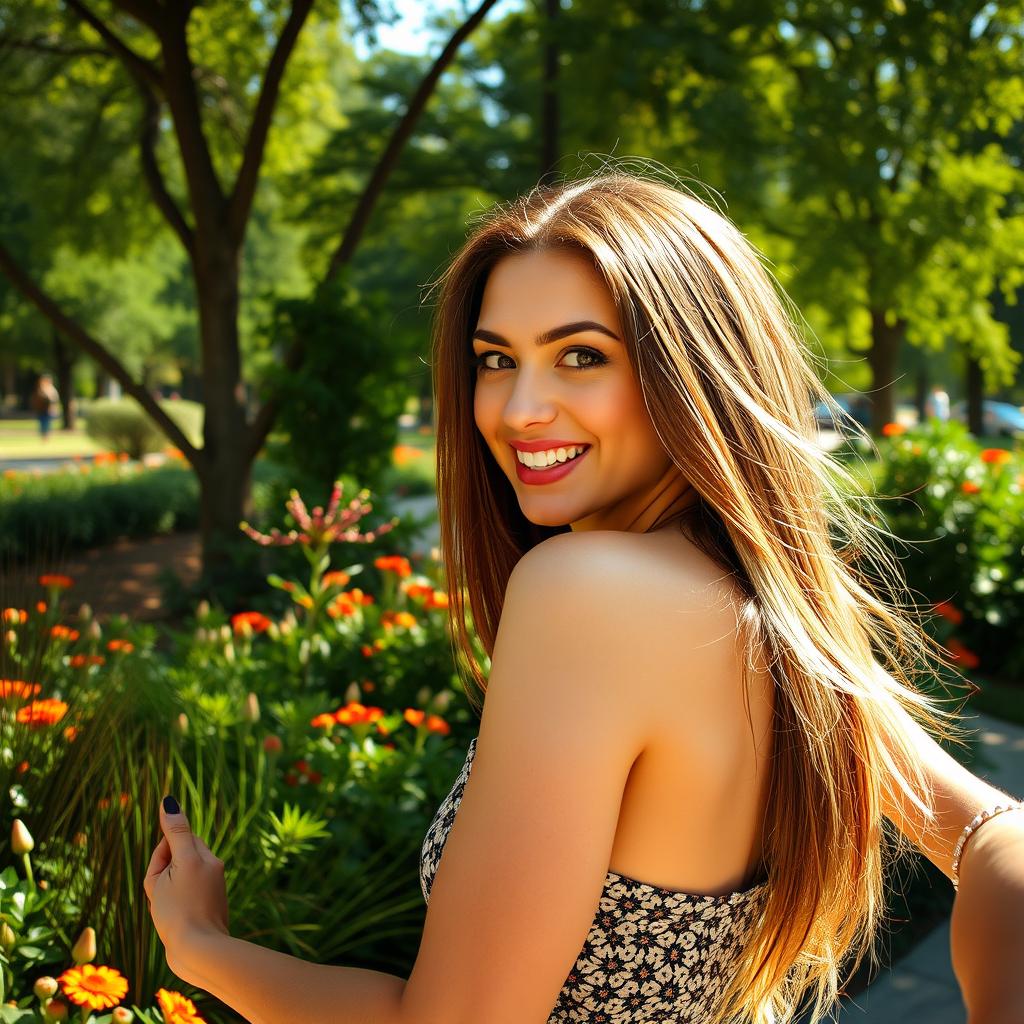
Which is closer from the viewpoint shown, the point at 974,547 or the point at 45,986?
the point at 45,986

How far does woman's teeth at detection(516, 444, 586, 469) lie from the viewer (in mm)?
1465

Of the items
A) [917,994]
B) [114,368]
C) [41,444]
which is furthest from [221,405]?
[41,444]

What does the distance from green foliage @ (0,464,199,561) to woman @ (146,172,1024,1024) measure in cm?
975

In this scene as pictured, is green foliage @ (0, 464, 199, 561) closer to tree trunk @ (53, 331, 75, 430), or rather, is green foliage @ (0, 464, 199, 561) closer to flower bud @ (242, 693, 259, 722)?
flower bud @ (242, 693, 259, 722)

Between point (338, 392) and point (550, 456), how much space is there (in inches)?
239

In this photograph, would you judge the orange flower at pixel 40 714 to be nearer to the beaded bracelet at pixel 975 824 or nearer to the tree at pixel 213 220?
the beaded bracelet at pixel 975 824

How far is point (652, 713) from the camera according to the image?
1.12 m

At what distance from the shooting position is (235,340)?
7.80 meters

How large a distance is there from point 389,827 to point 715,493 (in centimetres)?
189

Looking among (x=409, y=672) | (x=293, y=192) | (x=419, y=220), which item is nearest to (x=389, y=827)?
(x=409, y=672)

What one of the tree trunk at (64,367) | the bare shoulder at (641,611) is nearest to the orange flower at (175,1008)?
the bare shoulder at (641,611)

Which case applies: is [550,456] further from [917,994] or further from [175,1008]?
[917,994]

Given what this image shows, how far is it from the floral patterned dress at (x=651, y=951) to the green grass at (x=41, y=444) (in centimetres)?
2221

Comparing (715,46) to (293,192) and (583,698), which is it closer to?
(293,192)
